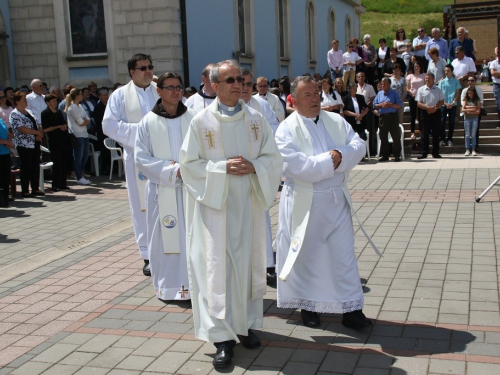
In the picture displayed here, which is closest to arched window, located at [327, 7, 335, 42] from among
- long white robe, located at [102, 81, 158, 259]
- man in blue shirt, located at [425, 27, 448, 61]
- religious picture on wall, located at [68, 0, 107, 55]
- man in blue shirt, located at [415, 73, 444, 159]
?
man in blue shirt, located at [425, 27, 448, 61]

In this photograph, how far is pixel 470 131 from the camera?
51.3 feet

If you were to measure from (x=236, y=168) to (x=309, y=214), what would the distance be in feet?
2.80

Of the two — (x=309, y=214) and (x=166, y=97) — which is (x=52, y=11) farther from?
(x=309, y=214)

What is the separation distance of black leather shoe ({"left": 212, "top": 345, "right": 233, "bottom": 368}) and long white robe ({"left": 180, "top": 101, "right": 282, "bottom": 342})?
78 millimetres

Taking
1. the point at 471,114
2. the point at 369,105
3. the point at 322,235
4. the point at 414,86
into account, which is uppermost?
the point at 414,86

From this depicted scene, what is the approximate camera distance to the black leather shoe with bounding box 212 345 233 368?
14.8 feet

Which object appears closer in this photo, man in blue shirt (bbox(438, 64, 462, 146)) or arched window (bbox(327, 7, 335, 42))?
man in blue shirt (bbox(438, 64, 462, 146))

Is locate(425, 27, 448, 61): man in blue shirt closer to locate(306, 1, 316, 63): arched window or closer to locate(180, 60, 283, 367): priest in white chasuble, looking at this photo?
locate(306, 1, 316, 63): arched window

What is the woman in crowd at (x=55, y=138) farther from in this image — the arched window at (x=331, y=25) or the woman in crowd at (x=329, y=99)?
the arched window at (x=331, y=25)

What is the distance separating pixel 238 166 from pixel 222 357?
4.16ft

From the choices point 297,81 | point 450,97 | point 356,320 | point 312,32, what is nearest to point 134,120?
point 297,81

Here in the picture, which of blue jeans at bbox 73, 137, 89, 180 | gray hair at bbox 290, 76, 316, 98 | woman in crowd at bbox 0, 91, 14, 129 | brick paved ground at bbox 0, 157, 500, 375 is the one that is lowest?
brick paved ground at bbox 0, 157, 500, 375

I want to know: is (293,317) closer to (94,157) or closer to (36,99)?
(94,157)

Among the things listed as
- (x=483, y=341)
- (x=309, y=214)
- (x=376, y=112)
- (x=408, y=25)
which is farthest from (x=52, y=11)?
(x=408, y=25)
